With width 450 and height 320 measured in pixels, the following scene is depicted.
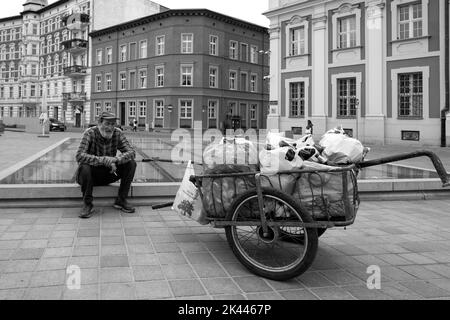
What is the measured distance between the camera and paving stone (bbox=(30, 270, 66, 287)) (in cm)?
347

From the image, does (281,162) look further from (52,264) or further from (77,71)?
(77,71)

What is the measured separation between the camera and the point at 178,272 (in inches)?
150

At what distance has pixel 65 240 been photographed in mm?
4770

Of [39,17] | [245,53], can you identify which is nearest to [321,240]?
[245,53]

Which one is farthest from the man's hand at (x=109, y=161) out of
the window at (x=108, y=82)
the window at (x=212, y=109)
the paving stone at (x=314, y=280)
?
the window at (x=108, y=82)

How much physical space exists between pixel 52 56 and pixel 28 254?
231 feet

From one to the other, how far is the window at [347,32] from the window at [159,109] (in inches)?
1021

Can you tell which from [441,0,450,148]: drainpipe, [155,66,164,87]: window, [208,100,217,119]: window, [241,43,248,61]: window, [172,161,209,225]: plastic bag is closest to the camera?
[172,161,209,225]: plastic bag

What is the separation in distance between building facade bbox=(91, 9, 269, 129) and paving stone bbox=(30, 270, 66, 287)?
143 ft

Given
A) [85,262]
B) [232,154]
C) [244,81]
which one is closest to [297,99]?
[244,81]

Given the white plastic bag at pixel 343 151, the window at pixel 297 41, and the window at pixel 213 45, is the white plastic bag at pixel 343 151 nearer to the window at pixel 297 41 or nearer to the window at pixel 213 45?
the window at pixel 297 41

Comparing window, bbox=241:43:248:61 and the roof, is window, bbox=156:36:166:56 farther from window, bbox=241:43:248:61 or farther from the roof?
window, bbox=241:43:248:61

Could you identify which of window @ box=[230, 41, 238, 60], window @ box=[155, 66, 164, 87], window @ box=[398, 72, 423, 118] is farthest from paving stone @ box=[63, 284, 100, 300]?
window @ box=[230, 41, 238, 60]
